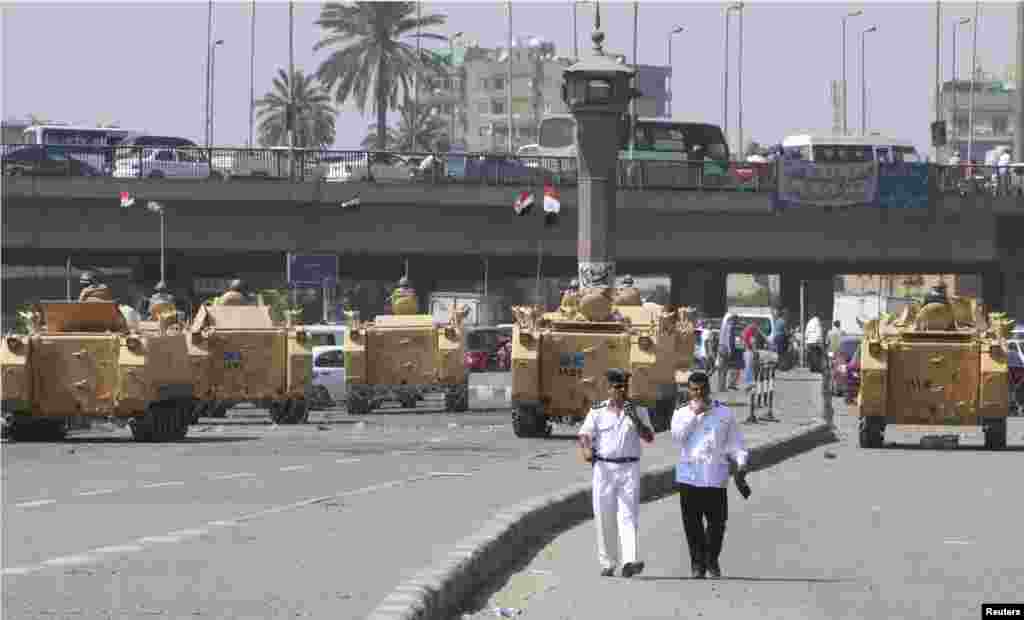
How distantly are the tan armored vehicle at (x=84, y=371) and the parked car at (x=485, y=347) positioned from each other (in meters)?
37.7

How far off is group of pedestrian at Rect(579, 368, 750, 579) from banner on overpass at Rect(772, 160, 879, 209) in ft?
168

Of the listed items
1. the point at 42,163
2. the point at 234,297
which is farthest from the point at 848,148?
the point at 234,297

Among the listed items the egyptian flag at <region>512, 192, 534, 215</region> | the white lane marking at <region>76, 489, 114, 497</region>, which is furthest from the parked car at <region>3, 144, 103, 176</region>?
the white lane marking at <region>76, 489, 114, 497</region>

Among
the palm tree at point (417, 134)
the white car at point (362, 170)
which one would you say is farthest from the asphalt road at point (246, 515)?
the palm tree at point (417, 134)

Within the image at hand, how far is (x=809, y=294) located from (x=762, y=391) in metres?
59.1

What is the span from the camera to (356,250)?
220 feet

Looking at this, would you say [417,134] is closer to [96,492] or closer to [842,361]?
[842,361]

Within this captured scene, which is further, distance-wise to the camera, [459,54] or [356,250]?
[459,54]

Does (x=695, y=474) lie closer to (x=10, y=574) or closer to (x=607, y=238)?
(x=10, y=574)

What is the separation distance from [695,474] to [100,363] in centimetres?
1835

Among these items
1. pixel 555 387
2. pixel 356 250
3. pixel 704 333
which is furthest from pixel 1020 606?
pixel 356 250

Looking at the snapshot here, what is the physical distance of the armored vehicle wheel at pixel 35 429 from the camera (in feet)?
110

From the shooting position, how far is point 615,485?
1612cm

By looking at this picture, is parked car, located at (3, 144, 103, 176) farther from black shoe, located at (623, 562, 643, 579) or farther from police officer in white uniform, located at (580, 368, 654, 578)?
black shoe, located at (623, 562, 643, 579)
